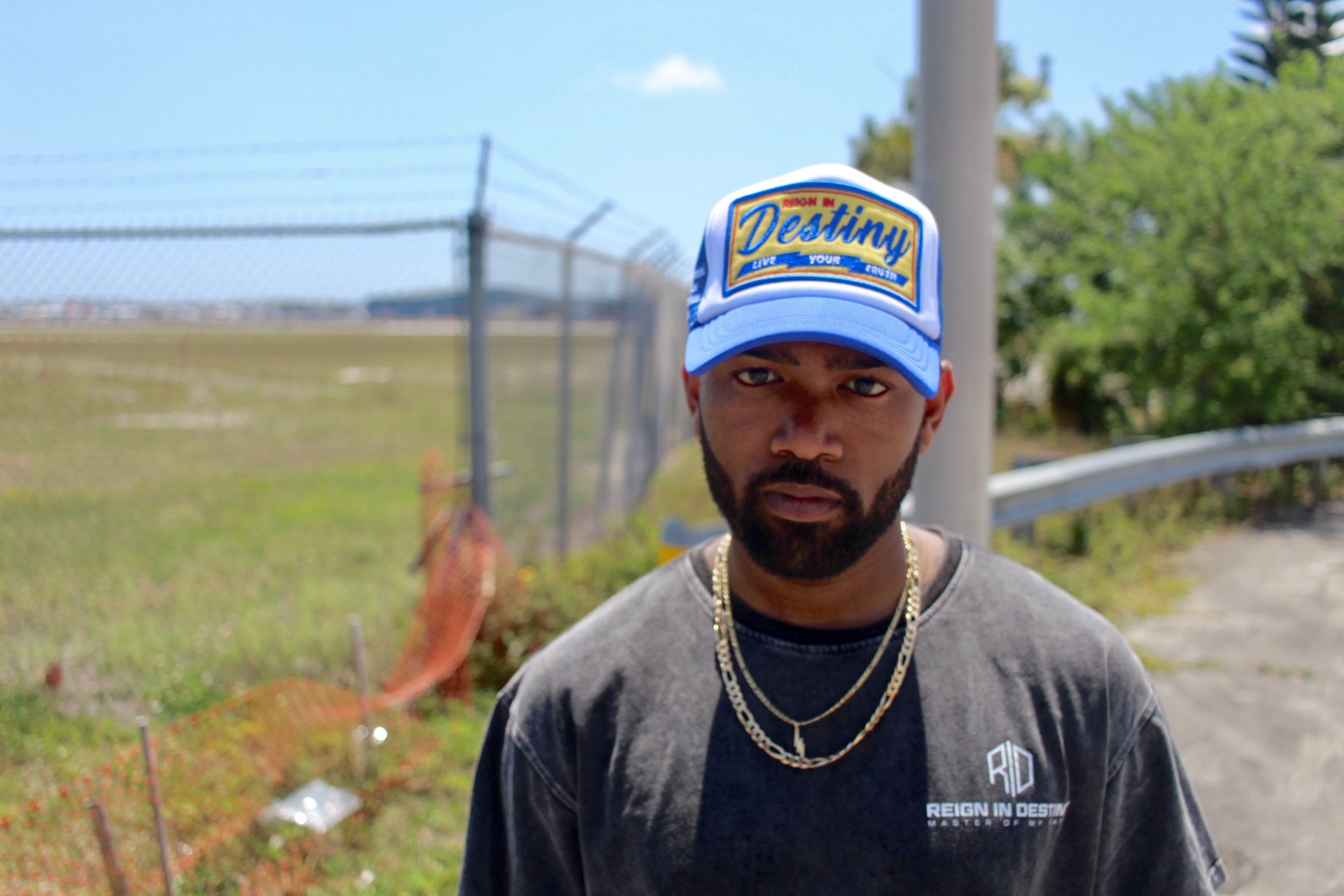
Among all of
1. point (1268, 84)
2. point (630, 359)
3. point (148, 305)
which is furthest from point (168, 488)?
point (1268, 84)

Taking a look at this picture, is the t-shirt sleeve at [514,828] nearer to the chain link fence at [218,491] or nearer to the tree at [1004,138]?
the chain link fence at [218,491]

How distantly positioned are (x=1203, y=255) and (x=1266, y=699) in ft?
10.8

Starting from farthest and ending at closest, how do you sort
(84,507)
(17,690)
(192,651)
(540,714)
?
(84,507), (192,651), (17,690), (540,714)

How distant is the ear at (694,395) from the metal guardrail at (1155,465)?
15.2 feet

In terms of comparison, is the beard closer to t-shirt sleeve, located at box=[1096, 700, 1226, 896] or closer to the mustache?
the mustache

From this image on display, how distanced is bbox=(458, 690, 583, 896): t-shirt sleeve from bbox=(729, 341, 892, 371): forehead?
2.27ft

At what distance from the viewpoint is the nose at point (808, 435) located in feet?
5.31

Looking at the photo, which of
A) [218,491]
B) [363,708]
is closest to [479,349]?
[363,708]

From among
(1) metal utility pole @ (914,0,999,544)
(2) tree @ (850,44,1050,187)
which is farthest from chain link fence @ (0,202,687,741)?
(2) tree @ (850,44,1050,187)

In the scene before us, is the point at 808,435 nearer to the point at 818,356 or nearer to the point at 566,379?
the point at 818,356

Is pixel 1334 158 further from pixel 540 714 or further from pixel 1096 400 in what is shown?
pixel 1096 400

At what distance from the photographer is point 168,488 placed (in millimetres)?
10242

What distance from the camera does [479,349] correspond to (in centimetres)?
554

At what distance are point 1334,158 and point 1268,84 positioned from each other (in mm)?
488
